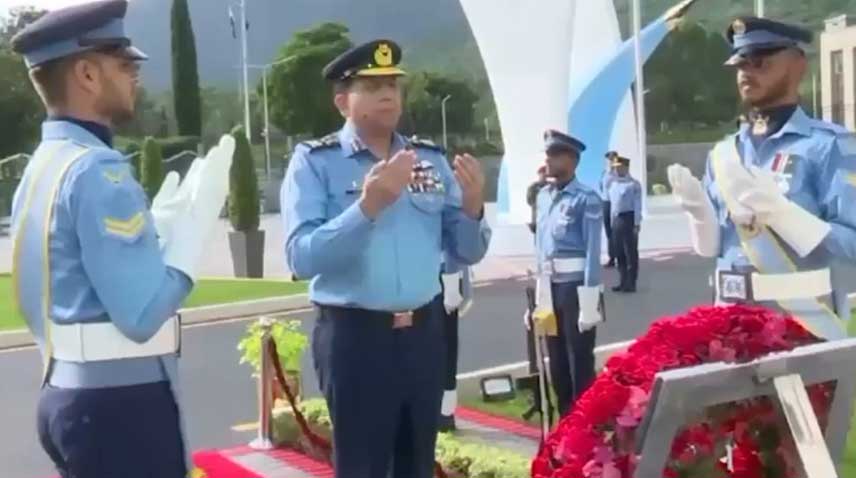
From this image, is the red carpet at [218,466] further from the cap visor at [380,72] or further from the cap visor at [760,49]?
the cap visor at [760,49]

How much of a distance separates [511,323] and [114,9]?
27.9 ft

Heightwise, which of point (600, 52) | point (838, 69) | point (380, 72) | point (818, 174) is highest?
point (838, 69)

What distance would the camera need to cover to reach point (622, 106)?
21.0 metres

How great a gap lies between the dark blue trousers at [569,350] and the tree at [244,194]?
8.69 meters

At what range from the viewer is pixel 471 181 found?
3.39 meters

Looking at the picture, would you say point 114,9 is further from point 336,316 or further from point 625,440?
point 625,440

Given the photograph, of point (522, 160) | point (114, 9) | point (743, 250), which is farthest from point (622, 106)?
point (114, 9)

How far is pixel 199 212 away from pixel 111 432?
1.72 feet

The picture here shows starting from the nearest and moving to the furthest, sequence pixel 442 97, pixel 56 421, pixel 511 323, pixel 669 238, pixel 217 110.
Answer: pixel 56 421 → pixel 511 323 → pixel 669 238 → pixel 442 97 → pixel 217 110

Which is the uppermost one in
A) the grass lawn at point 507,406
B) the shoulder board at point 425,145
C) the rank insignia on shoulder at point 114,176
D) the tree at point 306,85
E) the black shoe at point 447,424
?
the tree at point 306,85

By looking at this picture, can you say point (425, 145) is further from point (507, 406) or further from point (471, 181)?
point (507, 406)

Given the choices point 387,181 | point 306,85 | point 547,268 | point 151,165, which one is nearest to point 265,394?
point 547,268

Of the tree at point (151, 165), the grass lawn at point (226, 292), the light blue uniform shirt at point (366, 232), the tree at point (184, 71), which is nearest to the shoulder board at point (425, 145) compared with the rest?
the light blue uniform shirt at point (366, 232)

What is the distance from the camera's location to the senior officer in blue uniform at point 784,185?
3676mm
